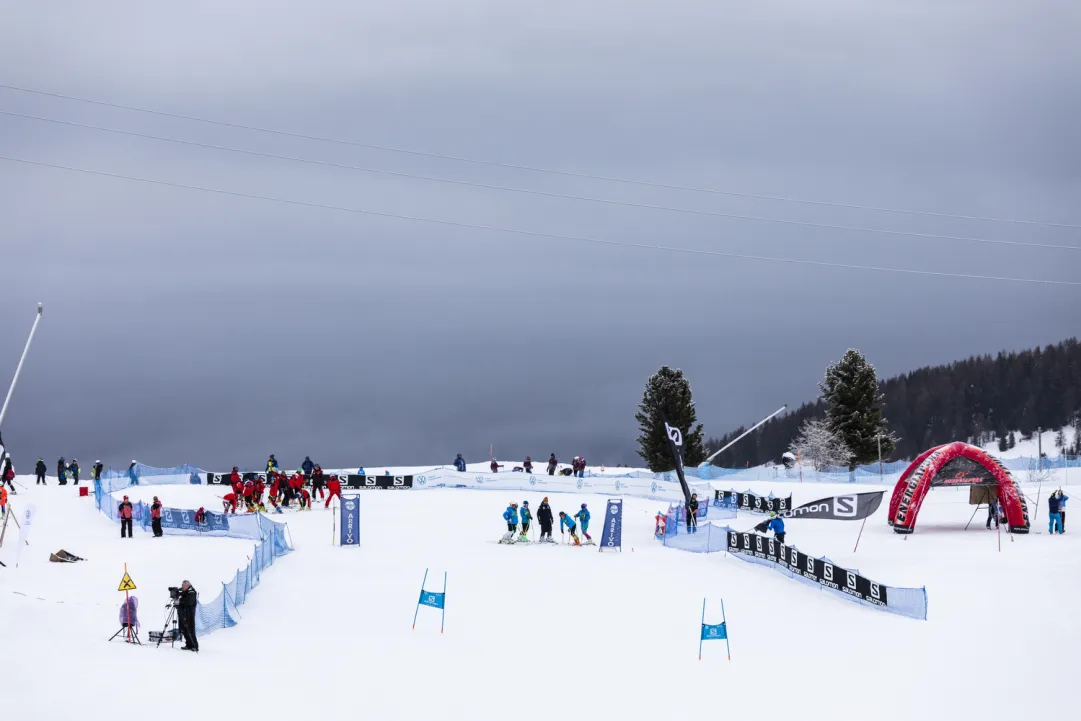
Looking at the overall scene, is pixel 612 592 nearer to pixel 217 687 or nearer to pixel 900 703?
pixel 900 703

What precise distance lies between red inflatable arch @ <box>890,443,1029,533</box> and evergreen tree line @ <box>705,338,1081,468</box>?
133 metres

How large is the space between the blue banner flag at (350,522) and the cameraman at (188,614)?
49.4 ft

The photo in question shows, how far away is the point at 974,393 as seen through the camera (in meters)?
186

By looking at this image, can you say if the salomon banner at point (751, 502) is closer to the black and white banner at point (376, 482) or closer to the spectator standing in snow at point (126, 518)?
the black and white banner at point (376, 482)

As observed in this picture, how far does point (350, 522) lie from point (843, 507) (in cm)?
1607

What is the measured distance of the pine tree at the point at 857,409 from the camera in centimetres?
8412

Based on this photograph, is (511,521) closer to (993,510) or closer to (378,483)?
(993,510)

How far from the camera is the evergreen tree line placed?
174 metres

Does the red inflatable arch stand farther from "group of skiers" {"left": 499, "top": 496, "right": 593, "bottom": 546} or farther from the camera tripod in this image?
the camera tripod

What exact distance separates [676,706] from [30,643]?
11.0 meters

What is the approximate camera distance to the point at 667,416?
89750 millimetres

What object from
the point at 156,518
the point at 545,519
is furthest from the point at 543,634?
the point at 156,518

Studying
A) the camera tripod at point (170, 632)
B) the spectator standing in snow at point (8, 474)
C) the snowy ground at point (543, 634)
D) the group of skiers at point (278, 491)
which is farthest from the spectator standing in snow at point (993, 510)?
the spectator standing in snow at point (8, 474)

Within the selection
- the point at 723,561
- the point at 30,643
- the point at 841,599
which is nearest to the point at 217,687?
the point at 30,643
